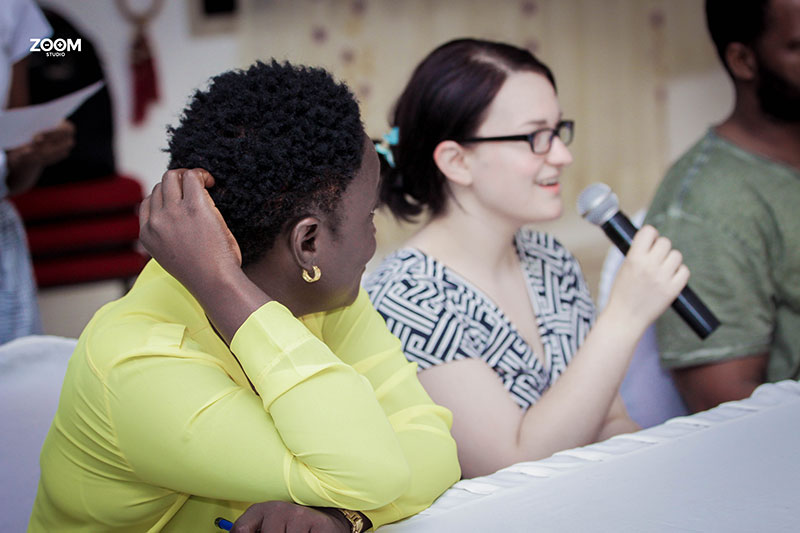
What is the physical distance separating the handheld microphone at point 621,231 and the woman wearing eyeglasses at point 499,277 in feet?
0.16

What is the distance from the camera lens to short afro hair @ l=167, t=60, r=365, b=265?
0.86 metres

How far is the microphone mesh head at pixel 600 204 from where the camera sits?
1.40 meters

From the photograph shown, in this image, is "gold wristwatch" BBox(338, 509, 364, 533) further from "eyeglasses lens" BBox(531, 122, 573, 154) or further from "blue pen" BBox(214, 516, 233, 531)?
"eyeglasses lens" BBox(531, 122, 573, 154)

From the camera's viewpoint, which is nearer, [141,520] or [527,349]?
[141,520]

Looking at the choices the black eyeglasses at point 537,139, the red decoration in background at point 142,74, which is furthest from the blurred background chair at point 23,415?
the red decoration in background at point 142,74

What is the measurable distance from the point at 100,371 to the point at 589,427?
30.1 inches

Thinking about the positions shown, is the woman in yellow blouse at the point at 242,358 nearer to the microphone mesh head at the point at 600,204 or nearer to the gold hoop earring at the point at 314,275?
the gold hoop earring at the point at 314,275

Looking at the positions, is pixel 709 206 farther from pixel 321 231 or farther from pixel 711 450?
pixel 321 231

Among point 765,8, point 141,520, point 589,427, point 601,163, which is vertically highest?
point 141,520

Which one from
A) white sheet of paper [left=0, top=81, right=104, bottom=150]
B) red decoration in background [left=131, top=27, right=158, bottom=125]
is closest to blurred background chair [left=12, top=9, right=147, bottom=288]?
red decoration in background [left=131, top=27, right=158, bottom=125]

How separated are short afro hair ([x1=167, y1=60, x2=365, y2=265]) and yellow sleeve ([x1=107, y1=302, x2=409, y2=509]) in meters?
0.11

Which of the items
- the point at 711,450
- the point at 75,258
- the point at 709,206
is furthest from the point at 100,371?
the point at 75,258

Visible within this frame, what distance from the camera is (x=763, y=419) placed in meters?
1.10

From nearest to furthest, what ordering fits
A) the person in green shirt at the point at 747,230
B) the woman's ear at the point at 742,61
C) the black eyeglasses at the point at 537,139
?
the black eyeglasses at the point at 537,139 → the person in green shirt at the point at 747,230 → the woman's ear at the point at 742,61
